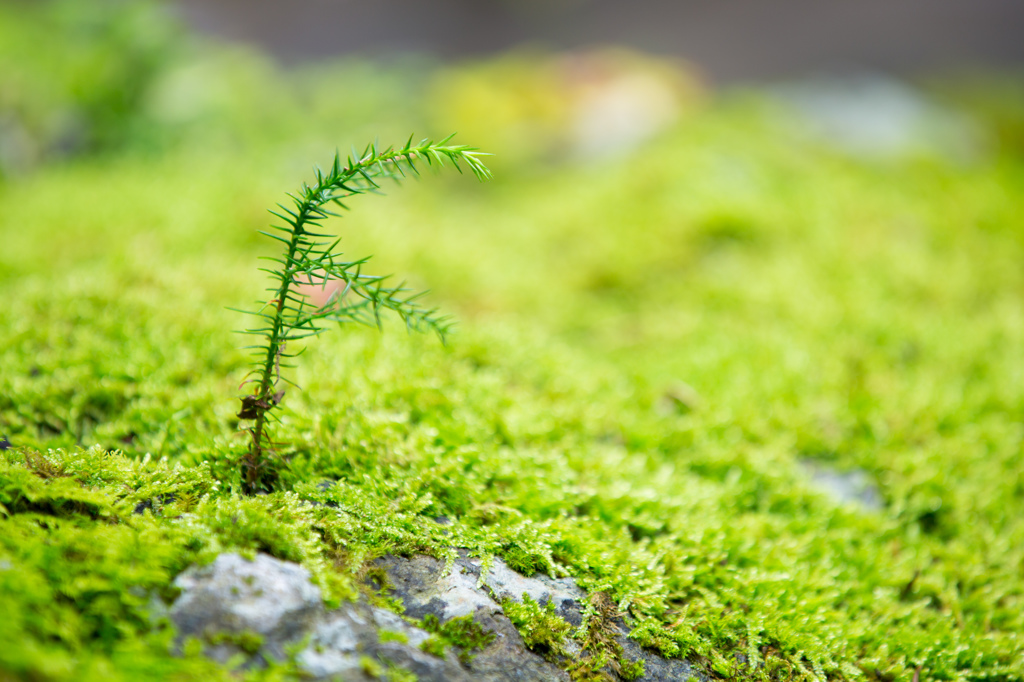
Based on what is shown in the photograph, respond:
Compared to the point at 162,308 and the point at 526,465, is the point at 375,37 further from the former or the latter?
the point at 526,465

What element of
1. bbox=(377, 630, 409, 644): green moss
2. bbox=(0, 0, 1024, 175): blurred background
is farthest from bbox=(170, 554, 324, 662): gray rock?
bbox=(0, 0, 1024, 175): blurred background

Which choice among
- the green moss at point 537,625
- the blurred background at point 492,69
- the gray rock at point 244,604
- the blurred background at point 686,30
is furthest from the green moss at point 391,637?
the blurred background at point 686,30

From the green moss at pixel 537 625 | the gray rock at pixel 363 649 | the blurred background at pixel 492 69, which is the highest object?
the blurred background at pixel 492 69

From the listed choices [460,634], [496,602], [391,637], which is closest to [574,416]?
[496,602]

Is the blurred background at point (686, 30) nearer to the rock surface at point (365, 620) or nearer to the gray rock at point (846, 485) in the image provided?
the gray rock at point (846, 485)

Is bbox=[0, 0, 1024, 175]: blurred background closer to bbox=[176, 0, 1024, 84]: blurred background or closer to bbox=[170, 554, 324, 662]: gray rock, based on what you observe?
bbox=[176, 0, 1024, 84]: blurred background

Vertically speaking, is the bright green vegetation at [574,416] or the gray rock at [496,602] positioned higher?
the bright green vegetation at [574,416]
